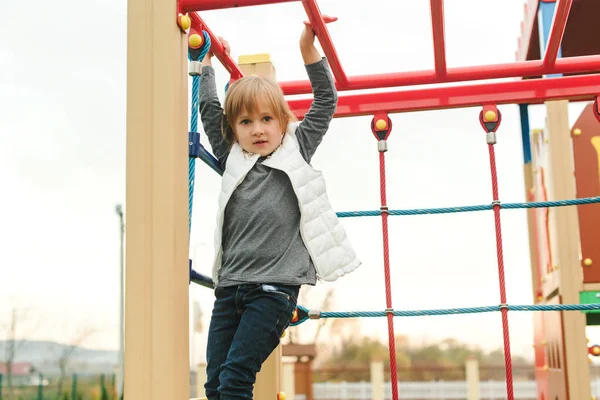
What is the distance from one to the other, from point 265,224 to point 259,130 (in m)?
0.21

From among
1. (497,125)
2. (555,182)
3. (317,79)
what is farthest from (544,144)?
(317,79)

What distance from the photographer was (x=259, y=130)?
165 centimetres

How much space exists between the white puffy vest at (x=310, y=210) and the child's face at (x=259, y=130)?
0.02 metres

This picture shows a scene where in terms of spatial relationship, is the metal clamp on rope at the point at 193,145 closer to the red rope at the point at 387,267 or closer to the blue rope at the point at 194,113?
the blue rope at the point at 194,113

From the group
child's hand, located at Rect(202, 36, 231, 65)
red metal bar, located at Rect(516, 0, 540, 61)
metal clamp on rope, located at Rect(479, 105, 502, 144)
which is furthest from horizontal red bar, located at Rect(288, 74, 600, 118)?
red metal bar, located at Rect(516, 0, 540, 61)

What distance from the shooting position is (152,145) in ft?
4.84

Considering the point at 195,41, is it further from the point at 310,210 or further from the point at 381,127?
the point at 381,127

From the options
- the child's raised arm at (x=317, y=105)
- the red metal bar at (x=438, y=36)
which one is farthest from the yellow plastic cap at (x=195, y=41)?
the red metal bar at (x=438, y=36)

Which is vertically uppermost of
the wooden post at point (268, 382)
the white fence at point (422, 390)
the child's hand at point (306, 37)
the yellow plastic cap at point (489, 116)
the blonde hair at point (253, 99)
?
the child's hand at point (306, 37)

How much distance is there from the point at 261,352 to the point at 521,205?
1090 mm

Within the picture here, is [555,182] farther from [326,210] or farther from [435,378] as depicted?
[435,378]

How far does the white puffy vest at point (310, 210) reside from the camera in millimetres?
1625

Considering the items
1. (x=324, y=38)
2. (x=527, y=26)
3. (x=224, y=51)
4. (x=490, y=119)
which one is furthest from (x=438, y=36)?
(x=527, y=26)

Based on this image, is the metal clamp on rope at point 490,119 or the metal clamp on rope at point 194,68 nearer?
the metal clamp on rope at point 194,68
